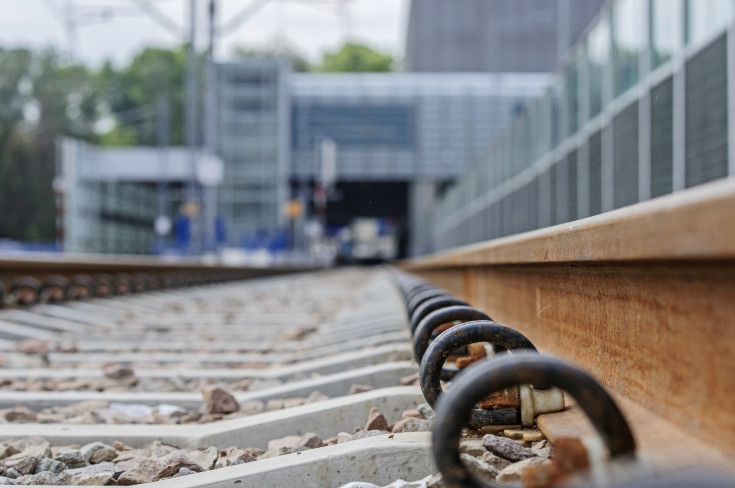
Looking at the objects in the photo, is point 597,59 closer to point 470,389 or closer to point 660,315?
point 660,315

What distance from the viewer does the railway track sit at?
128cm

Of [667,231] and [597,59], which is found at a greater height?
[597,59]

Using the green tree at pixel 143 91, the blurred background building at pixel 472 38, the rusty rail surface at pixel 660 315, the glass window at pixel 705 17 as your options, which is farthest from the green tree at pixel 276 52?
the rusty rail surface at pixel 660 315

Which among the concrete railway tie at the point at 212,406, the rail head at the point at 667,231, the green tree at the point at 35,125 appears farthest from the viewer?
the green tree at the point at 35,125

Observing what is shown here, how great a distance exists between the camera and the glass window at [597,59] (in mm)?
8961

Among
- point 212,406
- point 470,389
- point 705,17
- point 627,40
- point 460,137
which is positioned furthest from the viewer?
point 460,137

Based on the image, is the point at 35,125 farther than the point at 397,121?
Yes

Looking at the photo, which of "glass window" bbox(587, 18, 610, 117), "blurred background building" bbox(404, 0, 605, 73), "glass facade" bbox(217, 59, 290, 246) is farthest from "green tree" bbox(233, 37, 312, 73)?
"glass window" bbox(587, 18, 610, 117)

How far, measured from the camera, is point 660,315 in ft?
5.10

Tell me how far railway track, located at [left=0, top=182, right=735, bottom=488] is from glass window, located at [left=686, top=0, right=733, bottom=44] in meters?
2.63

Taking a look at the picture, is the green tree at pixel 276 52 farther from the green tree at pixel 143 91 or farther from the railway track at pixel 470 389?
the railway track at pixel 470 389

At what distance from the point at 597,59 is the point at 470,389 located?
8.76m

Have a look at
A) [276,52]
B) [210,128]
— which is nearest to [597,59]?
[210,128]

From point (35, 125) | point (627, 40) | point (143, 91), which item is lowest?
point (627, 40)
